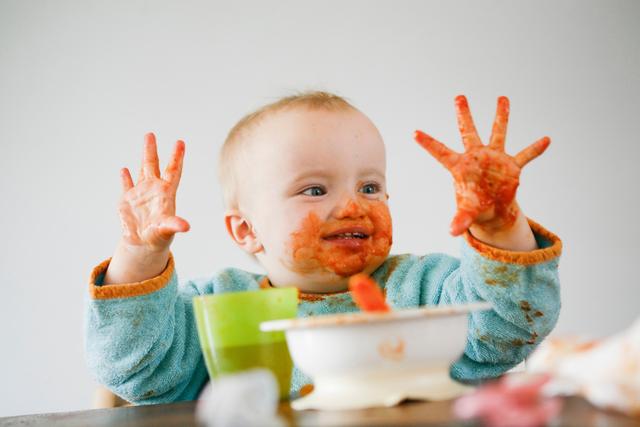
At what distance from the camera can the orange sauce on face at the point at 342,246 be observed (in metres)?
1.27

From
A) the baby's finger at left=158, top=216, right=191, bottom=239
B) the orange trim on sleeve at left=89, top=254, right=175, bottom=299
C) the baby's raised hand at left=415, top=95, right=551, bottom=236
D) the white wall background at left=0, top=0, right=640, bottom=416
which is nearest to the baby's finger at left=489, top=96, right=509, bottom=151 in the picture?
the baby's raised hand at left=415, top=95, right=551, bottom=236

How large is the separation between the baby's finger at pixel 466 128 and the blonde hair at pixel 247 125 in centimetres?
42

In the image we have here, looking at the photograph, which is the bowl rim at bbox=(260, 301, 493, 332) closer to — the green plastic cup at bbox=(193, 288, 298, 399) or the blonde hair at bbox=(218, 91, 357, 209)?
the green plastic cup at bbox=(193, 288, 298, 399)

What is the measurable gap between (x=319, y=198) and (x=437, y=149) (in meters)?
0.40

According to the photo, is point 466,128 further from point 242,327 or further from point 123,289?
point 123,289

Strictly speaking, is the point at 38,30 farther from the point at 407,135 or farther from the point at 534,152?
the point at 534,152

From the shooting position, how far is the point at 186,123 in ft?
8.79

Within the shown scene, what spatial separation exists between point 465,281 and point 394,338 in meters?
0.41

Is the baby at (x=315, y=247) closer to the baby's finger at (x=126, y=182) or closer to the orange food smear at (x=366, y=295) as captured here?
the baby's finger at (x=126, y=182)

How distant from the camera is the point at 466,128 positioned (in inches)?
38.4

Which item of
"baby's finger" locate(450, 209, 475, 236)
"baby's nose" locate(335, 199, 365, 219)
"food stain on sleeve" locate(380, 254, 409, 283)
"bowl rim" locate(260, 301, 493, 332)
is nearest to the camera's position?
"bowl rim" locate(260, 301, 493, 332)

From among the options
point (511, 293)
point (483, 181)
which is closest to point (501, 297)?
point (511, 293)

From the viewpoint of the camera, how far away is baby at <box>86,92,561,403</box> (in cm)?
→ 100

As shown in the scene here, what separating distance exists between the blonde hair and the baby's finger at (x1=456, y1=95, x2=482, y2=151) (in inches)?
16.5
